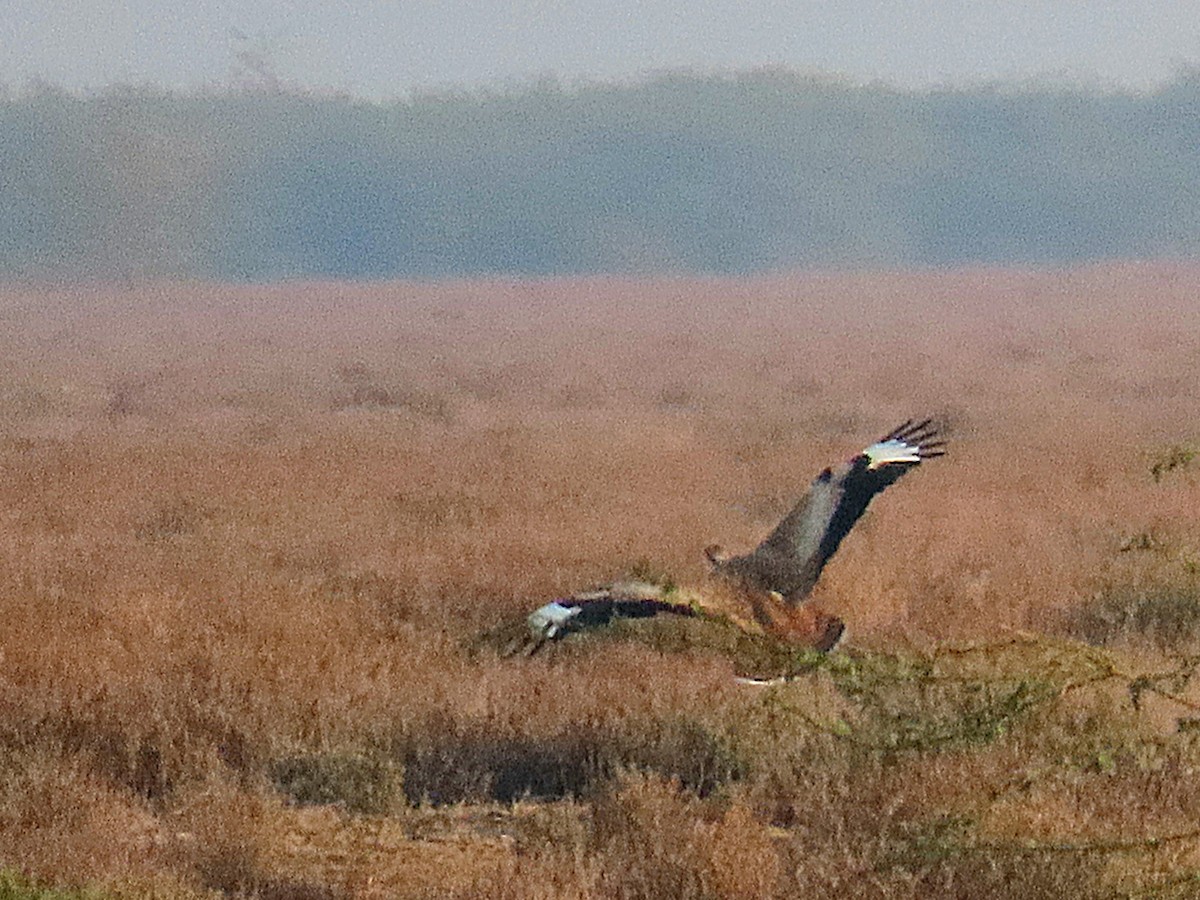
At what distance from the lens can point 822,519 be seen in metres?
7.04

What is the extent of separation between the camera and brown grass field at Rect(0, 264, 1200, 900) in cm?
450

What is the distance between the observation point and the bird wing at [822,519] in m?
6.84

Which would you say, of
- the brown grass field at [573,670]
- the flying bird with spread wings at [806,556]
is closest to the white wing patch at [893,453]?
the flying bird with spread wings at [806,556]

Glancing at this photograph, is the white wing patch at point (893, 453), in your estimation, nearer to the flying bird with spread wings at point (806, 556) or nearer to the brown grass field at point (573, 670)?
the flying bird with spread wings at point (806, 556)

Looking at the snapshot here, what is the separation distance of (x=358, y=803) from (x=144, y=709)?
1.00 metres

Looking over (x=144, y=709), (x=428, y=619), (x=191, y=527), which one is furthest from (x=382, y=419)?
(x=144, y=709)

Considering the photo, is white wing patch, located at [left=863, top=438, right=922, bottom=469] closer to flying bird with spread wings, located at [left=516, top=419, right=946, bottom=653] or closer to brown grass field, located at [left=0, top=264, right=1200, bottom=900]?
flying bird with spread wings, located at [left=516, top=419, right=946, bottom=653]

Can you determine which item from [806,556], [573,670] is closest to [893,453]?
[806,556]

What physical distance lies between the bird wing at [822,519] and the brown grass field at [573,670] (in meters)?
0.42

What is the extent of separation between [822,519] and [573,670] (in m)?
1.39

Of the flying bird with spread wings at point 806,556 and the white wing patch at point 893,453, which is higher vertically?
the white wing patch at point 893,453

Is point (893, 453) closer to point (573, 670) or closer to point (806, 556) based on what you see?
point (806, 556)

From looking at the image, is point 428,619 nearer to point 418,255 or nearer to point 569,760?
point 569,760

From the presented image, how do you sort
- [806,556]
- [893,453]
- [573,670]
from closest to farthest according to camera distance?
1. [573,670]
2. [893,453]
3. [806,556]
